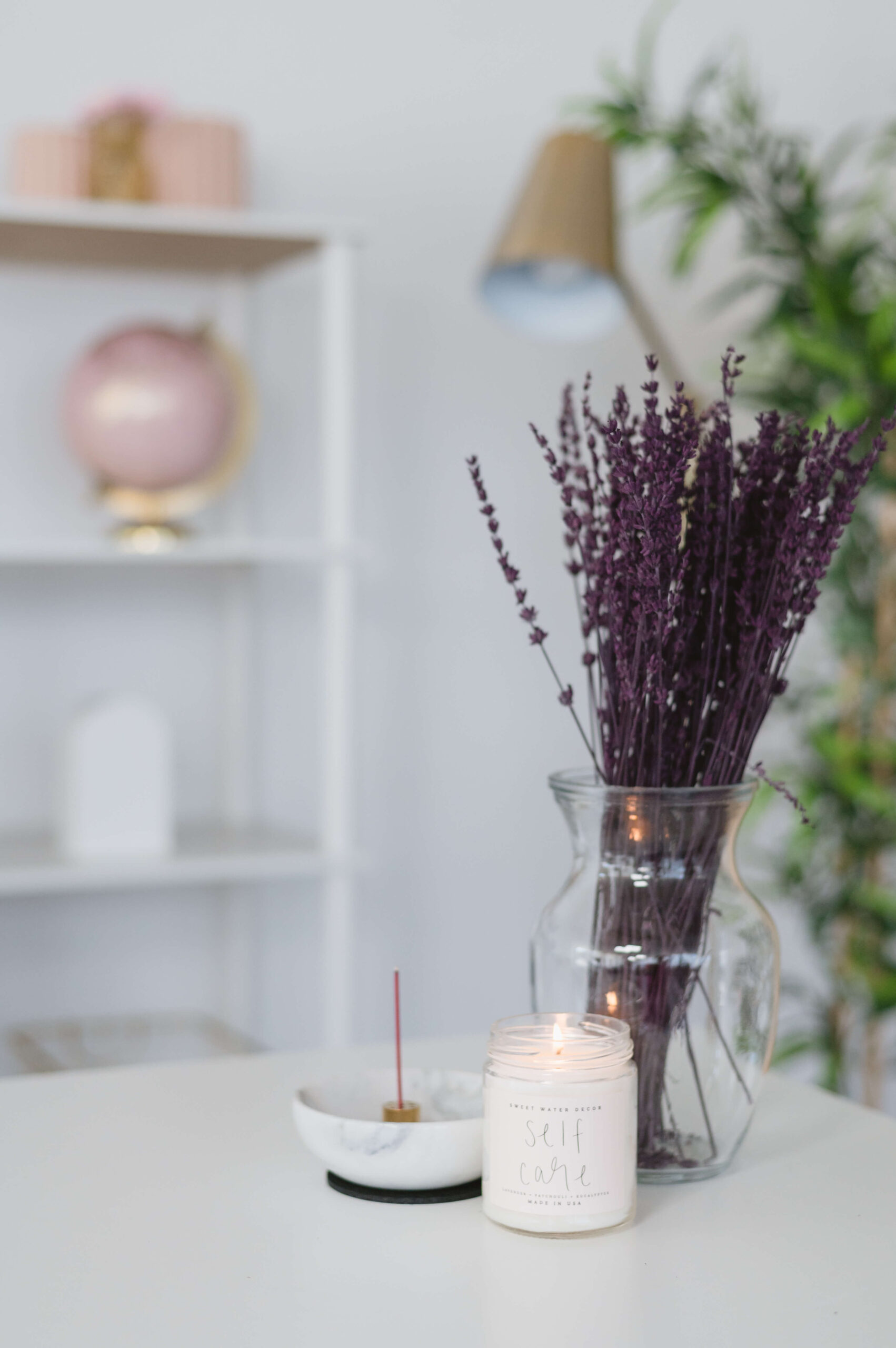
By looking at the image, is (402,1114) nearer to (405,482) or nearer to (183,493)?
(183,493)

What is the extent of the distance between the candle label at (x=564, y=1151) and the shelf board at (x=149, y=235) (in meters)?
1.42

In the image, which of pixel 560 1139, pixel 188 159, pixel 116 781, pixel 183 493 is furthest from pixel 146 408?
pixel 560 1139

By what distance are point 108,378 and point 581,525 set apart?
4.12 feet

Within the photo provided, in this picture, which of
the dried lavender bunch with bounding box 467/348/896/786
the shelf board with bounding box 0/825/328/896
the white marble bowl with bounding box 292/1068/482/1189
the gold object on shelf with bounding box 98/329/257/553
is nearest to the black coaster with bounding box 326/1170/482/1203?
the white marble bowl with bounding box 292/1068/482/1189

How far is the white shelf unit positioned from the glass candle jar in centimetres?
117

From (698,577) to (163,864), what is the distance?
1203 millimetres

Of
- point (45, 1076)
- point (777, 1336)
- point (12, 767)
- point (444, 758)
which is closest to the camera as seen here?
point (777, 1336)

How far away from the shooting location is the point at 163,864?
1874 mm

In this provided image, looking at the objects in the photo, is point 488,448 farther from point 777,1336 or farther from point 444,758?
point 777,1336

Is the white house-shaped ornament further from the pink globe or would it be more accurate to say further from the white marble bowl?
the white marble bowl

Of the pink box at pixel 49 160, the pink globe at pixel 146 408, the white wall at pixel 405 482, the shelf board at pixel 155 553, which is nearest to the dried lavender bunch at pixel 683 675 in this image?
the shelf board at pixel 155 553

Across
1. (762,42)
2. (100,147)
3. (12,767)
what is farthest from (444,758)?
(762,42)

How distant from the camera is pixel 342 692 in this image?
6.42 feet

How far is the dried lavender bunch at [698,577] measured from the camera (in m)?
0.78
